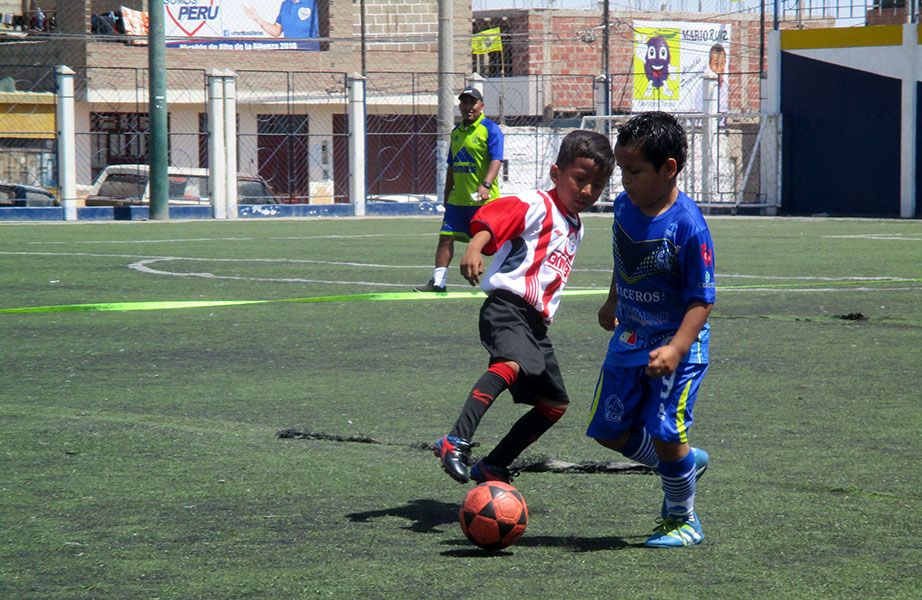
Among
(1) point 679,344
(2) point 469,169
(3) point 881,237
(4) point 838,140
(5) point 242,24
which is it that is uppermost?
(5) point 242,24

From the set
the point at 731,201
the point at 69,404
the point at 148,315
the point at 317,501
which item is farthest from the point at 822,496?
the point at 731,201

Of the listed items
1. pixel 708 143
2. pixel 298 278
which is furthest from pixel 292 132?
pixel 298 278

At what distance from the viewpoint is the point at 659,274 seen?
14.1 ft

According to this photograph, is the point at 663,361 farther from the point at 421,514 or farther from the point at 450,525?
the point at 421,514

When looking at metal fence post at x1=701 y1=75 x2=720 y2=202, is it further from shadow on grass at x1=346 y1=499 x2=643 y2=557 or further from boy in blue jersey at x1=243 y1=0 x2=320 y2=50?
shadow on grass at x1=346 y1=499 x2=643 y2=557

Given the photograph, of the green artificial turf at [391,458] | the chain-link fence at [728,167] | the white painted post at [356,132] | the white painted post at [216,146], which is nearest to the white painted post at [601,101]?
the chain-link fence at [728,167]

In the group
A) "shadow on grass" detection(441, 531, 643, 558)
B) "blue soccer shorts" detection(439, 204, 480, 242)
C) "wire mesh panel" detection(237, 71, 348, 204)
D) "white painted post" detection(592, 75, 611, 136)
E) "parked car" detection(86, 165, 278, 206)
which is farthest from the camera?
"wire mesh panel" detection(237, 71, 348, 204)

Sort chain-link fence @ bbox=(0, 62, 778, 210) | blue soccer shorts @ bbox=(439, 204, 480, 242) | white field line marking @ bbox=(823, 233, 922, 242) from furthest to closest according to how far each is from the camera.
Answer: chain-link fence @ bbox=(0, 62, 778, 210), white field line marking @ bbox=(823, 233, 922, 242), blue soccer shorts @ bbox=(439, 204, 480, 242)

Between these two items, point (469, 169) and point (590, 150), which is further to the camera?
point (469, 169)

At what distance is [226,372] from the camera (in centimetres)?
777

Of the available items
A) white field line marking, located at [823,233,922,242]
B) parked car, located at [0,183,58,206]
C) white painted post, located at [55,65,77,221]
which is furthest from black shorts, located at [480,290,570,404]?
parked car, located at [0,183,58,206]

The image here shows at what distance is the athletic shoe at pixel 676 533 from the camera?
4.16 m

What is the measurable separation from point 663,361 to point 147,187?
29.8 m

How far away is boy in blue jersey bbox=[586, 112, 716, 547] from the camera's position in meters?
4.20
